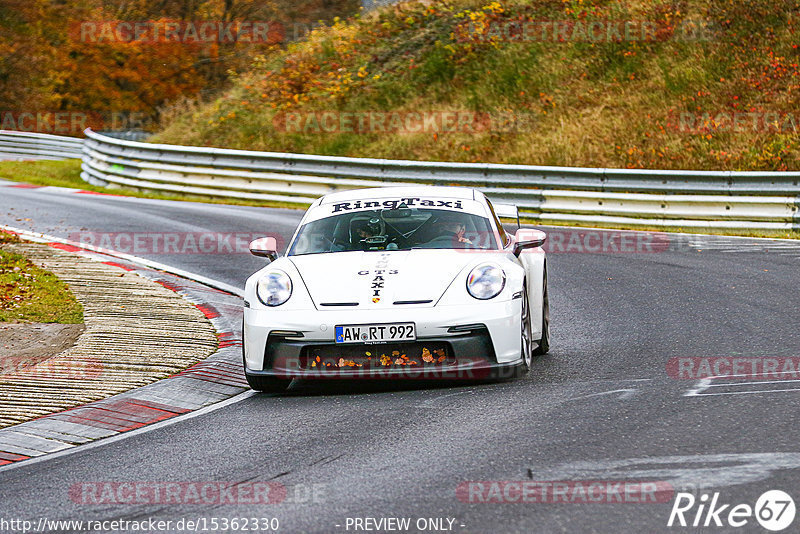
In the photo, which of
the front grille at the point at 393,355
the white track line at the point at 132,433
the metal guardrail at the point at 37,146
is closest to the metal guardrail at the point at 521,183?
the metal guardrail at the point at 37,146

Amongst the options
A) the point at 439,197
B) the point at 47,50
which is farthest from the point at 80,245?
the point at 47,50

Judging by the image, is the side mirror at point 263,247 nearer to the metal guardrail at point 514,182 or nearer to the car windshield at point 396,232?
the car windshield at point 396,232

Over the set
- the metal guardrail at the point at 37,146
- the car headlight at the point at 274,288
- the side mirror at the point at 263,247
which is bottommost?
the car headlight at the point at 274,288

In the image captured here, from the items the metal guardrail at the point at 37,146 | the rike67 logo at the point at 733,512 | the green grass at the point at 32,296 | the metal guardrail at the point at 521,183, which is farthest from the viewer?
the metal guardrail at the point at 37,146

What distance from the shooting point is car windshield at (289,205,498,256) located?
8.19m

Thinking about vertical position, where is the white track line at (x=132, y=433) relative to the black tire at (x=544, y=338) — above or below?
below

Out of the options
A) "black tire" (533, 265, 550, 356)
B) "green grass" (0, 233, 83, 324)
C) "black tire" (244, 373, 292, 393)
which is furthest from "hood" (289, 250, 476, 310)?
"green grass" (0, 233, 83, 324)

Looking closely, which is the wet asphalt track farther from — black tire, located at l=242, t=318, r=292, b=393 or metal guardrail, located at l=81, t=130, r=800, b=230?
metal guardrail, located at l=81, t=130, r=800, b=230

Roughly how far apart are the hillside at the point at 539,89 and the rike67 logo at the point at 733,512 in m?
17.1

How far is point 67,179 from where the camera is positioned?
2886 cm

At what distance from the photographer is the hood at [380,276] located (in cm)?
721

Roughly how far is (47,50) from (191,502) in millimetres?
41895

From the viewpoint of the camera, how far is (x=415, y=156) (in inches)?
1000

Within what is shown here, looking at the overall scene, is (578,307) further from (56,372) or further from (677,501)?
(677,501)
